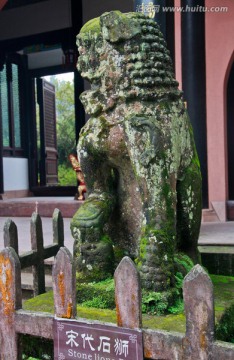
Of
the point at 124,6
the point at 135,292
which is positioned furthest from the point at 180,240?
the point at 124,6

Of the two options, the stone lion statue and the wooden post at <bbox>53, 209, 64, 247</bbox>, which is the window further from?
the stone lion statue

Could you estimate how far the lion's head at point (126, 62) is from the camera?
1.86 metres

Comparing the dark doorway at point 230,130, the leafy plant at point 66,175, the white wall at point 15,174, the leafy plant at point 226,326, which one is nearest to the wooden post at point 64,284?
the leafy plant at point 226,326

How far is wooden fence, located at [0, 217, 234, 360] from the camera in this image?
1.28 m

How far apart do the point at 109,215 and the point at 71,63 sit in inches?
287

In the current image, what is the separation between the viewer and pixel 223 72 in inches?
243

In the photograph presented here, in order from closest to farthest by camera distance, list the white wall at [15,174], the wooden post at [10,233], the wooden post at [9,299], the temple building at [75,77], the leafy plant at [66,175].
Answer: the wooden post at [9,299] → the wooden post at [10,233] → the temple building at [75,77] → the white wall at [15,174] → the leafy plant at [66,175]

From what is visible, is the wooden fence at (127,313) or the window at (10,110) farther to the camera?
the window at (10,110)

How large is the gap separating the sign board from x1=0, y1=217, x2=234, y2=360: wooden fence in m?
0.02

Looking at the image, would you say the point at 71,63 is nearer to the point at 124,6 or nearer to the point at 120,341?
the point at 124,6

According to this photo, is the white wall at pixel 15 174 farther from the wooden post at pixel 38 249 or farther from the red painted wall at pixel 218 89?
the wooden post at pixel 38 249

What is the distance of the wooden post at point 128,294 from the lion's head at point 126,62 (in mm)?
771

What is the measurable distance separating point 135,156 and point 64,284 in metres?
0.61

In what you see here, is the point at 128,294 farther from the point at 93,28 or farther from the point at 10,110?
the point at 10,110
